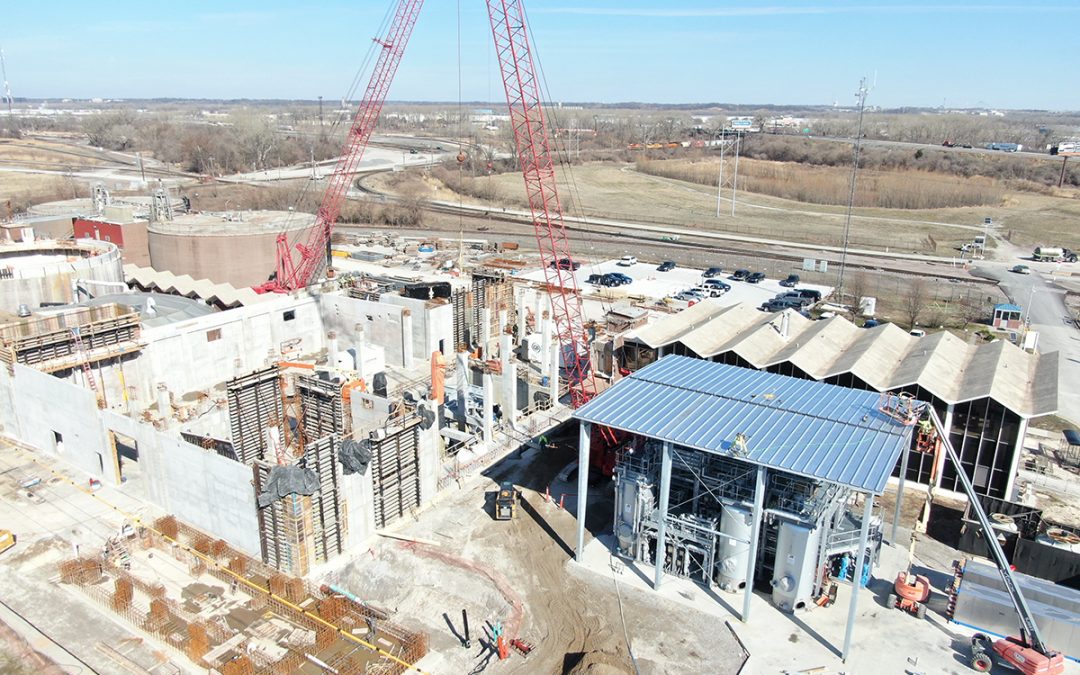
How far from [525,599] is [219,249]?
130ft

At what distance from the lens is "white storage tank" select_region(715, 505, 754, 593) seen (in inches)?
831

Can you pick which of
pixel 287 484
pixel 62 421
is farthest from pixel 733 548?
pixel 62 421

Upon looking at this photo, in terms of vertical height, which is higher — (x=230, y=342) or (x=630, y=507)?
(x=230, y=342)

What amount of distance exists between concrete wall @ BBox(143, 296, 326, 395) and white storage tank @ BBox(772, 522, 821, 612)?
28698 mm

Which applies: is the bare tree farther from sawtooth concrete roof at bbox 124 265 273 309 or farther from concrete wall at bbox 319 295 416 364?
sawtooth concrete roof at bbox 124 265 273 309

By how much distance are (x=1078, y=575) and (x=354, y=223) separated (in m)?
79.9

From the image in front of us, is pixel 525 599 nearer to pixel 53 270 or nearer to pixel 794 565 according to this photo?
pixel 794 565

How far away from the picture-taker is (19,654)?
1881 centimetres

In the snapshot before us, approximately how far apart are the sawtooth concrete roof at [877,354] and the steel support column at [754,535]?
411 inches

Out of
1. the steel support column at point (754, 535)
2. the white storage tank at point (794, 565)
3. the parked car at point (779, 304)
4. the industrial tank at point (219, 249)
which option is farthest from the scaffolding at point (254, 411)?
the parked car at point (779, 304)

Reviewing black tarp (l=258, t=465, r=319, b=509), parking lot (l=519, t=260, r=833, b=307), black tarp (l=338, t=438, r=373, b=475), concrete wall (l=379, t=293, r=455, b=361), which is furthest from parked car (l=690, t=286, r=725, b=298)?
black tarp (l=258, t=465, r=319, b=509)

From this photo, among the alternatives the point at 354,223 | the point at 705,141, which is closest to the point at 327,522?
the point at 354,223

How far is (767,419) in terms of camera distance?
22.8 meters

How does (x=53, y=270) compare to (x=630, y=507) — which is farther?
(x=53, y=270)
